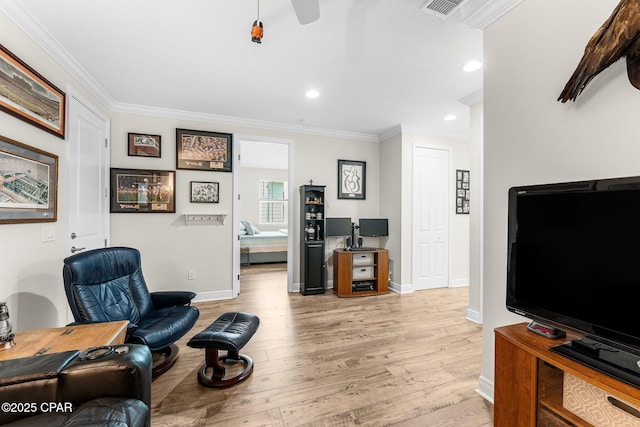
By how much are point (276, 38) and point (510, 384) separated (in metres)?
2.72

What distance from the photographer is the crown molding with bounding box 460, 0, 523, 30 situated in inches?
65.5

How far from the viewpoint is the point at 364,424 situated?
164 cm

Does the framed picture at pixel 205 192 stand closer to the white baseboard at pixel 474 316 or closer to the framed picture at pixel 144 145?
the framed picture at pixel 144 145

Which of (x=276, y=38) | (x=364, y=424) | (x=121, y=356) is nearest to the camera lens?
(x=121, y=356)

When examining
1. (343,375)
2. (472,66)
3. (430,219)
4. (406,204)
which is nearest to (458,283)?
(430,219)

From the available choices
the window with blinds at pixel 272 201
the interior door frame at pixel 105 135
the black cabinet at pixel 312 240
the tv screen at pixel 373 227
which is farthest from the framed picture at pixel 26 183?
the window with blinds at pixel 272 201

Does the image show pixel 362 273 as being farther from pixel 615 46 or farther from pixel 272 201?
pixel 272 201

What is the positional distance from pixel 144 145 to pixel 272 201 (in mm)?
4946

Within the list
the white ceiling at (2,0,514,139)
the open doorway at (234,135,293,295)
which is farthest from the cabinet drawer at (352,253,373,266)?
the white ceiling at (2,0,514,139)

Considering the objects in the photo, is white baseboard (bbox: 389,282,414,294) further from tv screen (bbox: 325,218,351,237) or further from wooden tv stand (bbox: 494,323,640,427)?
wooden tv stand (bbox: 494,323,640,427)

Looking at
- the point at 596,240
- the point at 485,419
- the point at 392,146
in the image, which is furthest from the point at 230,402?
the point at 392,146

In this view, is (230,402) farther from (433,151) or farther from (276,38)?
(433,151)

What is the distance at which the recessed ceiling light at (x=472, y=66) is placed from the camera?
2492 millimetres

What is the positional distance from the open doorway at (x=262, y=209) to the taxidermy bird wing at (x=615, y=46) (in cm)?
343
